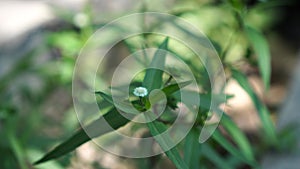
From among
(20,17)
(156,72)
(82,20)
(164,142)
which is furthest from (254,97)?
(20,17)

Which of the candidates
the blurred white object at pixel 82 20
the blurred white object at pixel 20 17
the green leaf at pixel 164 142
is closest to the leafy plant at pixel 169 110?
the green leaf at pixel 164 142

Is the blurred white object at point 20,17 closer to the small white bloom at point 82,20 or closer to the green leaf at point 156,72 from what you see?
the small white bloom at point 82,20

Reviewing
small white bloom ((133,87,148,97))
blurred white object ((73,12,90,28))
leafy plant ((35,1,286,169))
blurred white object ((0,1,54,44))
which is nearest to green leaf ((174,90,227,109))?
leafy plant ((35,1,286,169))

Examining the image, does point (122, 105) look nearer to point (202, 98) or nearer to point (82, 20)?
point (202, 98)

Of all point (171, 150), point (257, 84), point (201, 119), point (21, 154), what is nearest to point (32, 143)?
point (21, 154)

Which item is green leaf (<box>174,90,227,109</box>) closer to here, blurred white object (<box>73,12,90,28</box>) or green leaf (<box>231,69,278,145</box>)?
green leaf (<box>231,69,278,145</box>)

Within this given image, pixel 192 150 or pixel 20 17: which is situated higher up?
pixel 20 17
